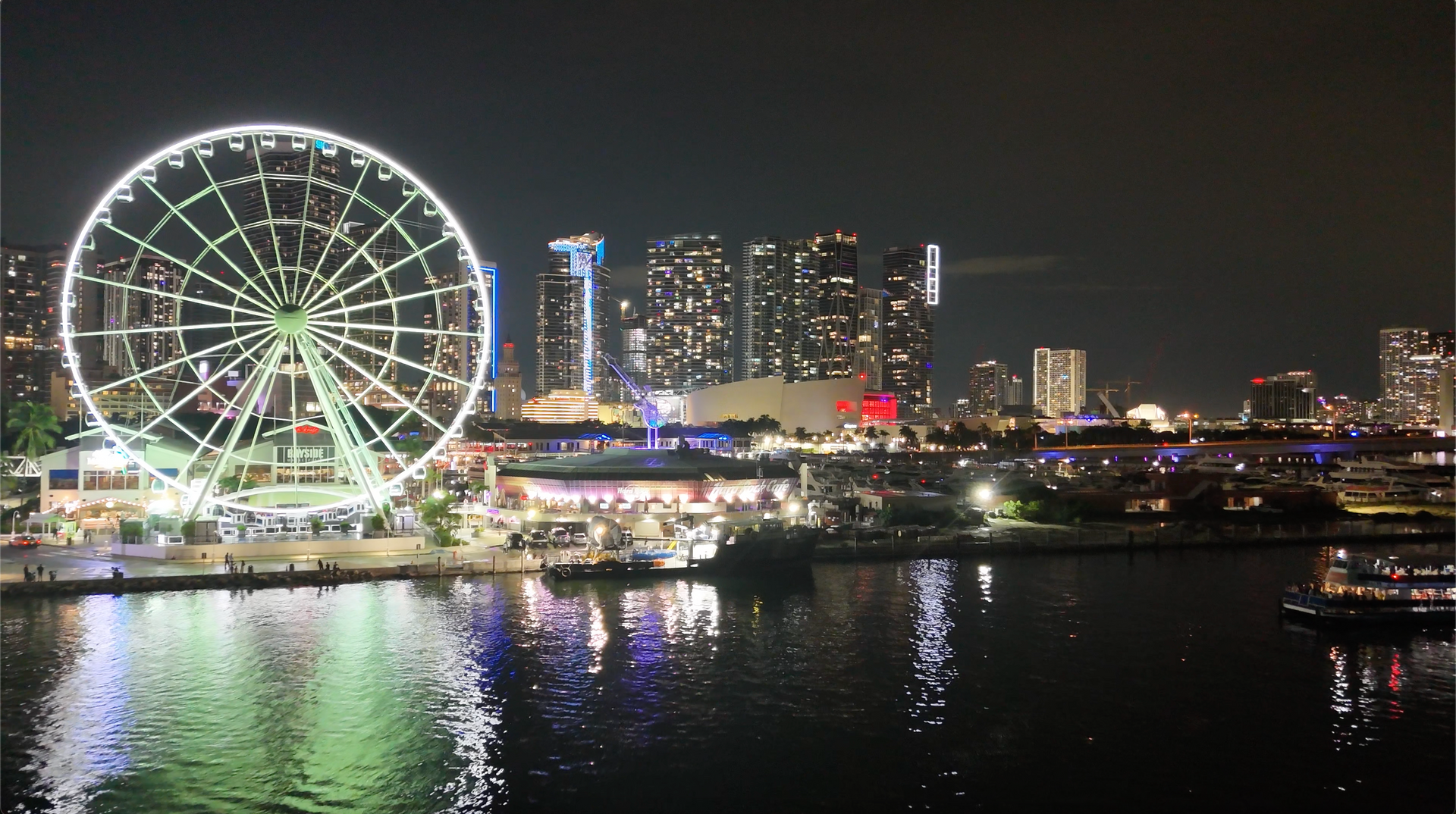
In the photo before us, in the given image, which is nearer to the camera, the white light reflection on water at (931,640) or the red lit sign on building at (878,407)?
the white light reflection on water at (931,640)

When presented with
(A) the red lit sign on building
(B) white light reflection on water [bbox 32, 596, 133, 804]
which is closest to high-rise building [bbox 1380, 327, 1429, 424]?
(A) the red lit sign on building

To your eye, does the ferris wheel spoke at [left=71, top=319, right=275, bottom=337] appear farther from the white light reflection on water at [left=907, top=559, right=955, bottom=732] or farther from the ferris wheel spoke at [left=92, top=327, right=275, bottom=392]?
the white light reflection on water at [left=907, top=559, right=955, bottom=732]

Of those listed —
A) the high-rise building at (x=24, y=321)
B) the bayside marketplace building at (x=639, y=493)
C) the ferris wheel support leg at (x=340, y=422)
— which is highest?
the high-rise building at (x=24, y=321)

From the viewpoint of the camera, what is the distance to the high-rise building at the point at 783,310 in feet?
579

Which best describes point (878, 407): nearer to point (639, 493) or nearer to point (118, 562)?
point (639, 493)

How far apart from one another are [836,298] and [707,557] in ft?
492

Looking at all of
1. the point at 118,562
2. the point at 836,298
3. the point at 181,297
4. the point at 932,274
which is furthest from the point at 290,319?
the point at 836,298

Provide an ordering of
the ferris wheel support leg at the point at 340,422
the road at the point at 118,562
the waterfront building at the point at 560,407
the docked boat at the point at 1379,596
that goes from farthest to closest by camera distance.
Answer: the waterfront building at the point at 560,407 < the ferris wheel support leg at the point at 340,422 < the road at the point at 118,562 < the docked boat at the point at 1379,596

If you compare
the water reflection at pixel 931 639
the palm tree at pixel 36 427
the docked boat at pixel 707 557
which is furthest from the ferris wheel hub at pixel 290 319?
the water reflection at pixel 931 639

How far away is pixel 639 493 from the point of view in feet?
135

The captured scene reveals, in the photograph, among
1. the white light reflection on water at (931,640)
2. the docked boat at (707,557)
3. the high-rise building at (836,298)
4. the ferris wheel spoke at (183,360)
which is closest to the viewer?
the white light reflection on water at (931,640)

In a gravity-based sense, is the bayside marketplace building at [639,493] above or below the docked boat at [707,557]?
above

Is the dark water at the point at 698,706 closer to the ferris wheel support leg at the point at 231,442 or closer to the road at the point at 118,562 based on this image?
the road at the point at 118,562

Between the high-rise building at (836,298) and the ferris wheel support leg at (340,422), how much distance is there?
481ft
